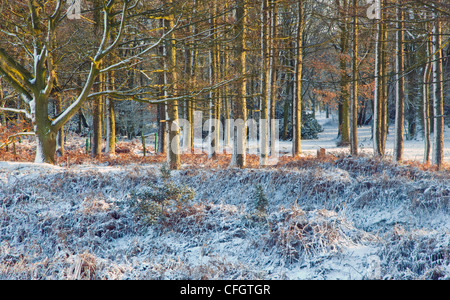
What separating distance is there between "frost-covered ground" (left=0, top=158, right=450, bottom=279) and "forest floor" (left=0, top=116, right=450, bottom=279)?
22 millimetres

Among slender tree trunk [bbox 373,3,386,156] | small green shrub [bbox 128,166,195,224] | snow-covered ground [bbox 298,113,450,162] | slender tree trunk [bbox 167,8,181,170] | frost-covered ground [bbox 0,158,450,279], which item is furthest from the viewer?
snow-covered ground [bbox 298,113,450,162]

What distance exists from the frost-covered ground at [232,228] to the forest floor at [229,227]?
0.07ft

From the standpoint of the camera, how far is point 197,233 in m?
5.97

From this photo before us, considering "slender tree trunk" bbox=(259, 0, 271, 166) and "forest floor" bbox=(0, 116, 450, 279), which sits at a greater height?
"slender tree trunk" bbox=(259, 0, 271, 166)

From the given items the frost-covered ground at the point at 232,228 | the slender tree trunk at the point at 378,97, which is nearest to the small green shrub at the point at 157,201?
the frost-covered ground at the point at 232,228

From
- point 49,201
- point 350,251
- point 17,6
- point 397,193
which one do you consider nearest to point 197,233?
point 350,251

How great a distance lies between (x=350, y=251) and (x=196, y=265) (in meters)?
2.23

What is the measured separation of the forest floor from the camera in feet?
15.0

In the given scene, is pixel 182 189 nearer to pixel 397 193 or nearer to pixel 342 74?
pixel 397 193

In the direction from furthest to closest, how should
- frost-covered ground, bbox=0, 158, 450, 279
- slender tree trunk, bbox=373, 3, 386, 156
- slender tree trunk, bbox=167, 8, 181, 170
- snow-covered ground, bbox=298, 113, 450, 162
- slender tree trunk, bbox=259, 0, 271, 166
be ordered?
snow-covered ground, bbox=298, 113, 450, 162 < slender tree trunk, bbox=373, 3, 386, 156 < slender tree trunk, bbox=259, 0, 271, 166 < slender tree trunk, bbox=167, 8, 181, 170 < frost-covered ground, bbox=0, 158, 450, 279

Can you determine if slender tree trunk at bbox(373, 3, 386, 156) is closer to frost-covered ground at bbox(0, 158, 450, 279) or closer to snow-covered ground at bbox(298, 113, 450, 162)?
frost-covered ground at bbox(0, 158, 450, 279)

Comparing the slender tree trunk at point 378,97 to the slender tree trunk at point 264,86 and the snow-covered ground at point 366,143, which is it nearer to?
the slender tree trunk at point 264,86

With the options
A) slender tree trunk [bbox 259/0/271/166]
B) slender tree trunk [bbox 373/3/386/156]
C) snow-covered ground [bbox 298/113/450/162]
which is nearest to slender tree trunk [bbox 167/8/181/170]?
slender tree trunk [bbox 259/0/271/166]

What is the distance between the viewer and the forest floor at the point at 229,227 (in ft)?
15.0
